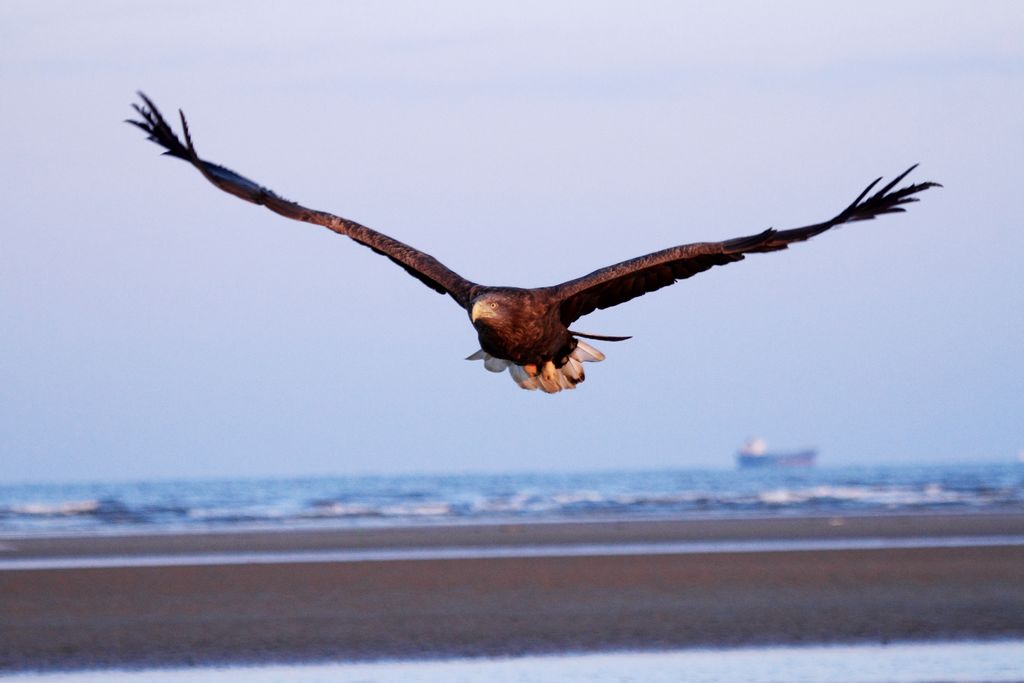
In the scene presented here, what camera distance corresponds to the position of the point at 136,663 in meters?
10.5

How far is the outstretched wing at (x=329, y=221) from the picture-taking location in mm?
9531

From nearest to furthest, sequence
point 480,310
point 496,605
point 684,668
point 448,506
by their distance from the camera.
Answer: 1. point 480,310
2. point 684,668
3. point 496,605
4. point 448,506

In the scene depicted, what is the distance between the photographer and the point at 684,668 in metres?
9.96

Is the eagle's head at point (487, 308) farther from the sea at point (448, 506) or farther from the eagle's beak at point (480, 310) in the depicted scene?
the sea at point (448, 506)

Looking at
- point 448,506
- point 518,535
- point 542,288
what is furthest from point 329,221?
point 448,506

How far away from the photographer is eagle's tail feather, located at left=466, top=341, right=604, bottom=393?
408 inches

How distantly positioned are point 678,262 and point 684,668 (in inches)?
99.2

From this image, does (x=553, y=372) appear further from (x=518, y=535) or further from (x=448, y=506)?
(x=448, y=506)

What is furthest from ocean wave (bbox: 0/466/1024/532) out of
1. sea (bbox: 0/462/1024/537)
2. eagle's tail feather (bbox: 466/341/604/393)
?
eagle's tail feather (bbox: 466/341/604/393)

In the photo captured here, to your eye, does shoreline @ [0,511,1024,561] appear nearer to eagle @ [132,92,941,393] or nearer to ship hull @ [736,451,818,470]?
eagle @ [132,92,941,393]

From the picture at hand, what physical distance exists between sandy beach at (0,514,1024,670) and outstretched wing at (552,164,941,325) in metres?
2.49

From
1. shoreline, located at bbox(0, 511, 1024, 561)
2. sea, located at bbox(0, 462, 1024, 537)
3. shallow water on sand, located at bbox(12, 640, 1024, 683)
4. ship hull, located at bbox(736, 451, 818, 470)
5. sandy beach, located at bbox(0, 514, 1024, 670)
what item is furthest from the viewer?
ship hull, located at bbox(736, 451, 818, 470)

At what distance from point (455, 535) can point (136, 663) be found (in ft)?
36.6

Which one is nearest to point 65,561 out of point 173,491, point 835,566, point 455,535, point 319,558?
point 319,558
